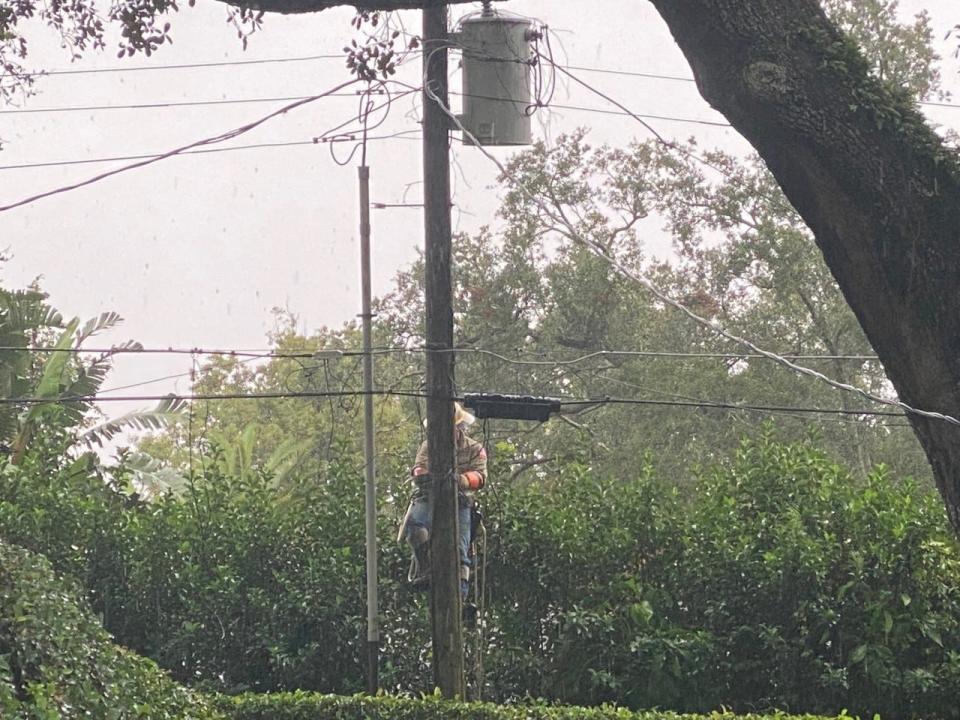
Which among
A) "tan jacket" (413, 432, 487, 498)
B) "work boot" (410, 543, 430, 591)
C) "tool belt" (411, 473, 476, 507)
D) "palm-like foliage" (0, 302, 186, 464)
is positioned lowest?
"work boot" (410, 543, 430, 591)

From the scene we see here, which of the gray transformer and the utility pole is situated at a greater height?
the gray transformer

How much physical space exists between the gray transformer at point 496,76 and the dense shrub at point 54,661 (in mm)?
5260

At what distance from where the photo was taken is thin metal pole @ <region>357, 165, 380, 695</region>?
12461mm

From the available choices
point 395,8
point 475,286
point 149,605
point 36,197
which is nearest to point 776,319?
point 475,286

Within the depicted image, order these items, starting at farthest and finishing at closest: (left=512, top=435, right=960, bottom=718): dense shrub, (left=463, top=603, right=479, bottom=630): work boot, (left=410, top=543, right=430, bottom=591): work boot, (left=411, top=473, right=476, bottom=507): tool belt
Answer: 1. (left=512, top=435, right=960, bottom=718): dense shrub
2. (left=463, top=603, right=479, bottom=630): work boot
3. (left=410, top=543, right=430, bottom=591): work boot
4. (left=411, top=473, right=476, bottom=507): tool belt

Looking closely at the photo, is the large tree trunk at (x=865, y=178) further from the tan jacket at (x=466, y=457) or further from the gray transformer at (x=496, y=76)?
the tan jacket at (x=466, y=457)

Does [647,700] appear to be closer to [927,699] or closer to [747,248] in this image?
[927,699]

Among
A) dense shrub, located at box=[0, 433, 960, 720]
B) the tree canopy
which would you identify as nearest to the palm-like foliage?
dense shrub, located at box=[0, 433, 960, 720]

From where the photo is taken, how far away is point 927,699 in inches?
493

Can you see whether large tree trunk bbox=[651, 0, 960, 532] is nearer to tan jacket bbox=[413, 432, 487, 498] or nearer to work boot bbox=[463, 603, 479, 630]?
tan jacket bbox=[413, 432, 487, 498]

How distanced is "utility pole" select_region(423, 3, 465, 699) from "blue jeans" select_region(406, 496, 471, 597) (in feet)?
0.85

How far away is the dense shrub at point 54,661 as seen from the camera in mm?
6715

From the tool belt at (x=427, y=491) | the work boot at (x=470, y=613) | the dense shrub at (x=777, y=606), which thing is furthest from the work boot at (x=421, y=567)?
the dense shrub at (x=777, y=606)

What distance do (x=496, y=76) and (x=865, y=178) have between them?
23.8 ft
